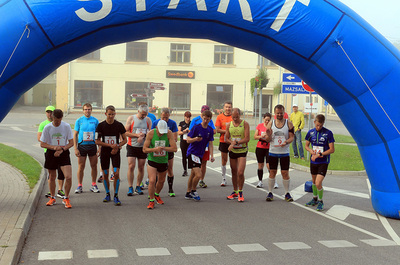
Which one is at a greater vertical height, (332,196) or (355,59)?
(355,59)

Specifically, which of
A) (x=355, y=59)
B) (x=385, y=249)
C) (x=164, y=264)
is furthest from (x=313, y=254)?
(x=355, y=59)

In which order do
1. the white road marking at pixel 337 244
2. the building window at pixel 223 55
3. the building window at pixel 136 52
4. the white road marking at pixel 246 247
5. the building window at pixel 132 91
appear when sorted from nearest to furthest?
the white road marking at pixel 246 247 → the white road marking at pixel 337 244 → the building window at pixel 136 52 → the building window at pixel 132 91 → the building window at pixel 223 55

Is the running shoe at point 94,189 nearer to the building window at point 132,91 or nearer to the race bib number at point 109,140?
the race bib number at point 109,140

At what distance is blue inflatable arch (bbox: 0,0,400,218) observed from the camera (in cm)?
935

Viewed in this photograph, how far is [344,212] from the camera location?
10242mm

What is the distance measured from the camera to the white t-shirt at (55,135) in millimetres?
10000

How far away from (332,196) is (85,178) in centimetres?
645

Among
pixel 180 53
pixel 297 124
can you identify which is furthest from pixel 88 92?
pixel 297 124

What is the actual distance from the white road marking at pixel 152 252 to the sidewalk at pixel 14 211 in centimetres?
157

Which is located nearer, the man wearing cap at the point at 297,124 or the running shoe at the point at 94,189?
the running shoe at the point at 94,189

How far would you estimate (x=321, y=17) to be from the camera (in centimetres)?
970

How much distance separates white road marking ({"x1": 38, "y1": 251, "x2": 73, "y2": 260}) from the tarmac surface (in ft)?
0.97

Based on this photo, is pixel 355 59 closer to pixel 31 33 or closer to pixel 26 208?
pixel 31 33

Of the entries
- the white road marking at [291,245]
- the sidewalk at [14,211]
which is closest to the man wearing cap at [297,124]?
the sidewalk at [14,211]
